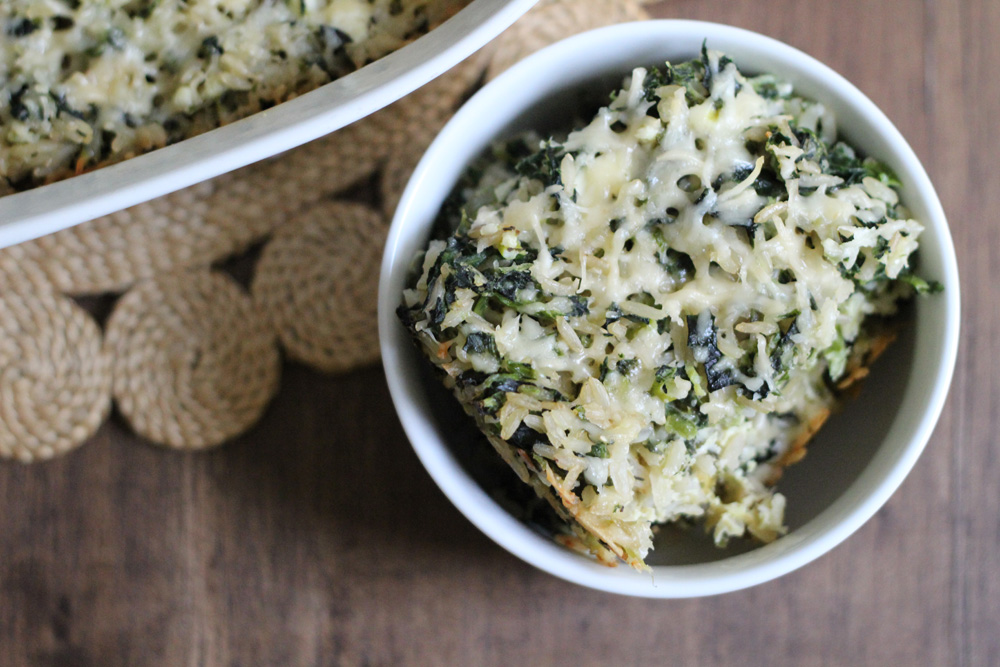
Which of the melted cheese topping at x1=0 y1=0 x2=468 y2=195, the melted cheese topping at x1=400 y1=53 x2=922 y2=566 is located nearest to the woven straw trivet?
the melted cheese topping at x1=0 y1=0 x2=468 y2=195

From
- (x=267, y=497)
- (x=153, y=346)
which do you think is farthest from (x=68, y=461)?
(x=267, y=497)

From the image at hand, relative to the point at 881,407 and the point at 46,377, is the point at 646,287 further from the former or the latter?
the point at 46,377

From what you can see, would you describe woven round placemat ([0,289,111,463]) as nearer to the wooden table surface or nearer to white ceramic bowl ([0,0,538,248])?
the wooden table surface

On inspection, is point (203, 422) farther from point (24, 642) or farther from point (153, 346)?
point (24, 642)

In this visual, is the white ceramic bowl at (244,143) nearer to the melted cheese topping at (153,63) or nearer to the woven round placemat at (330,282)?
the melted cheese topping at (153,63)

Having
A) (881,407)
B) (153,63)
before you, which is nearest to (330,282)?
(153,63)
